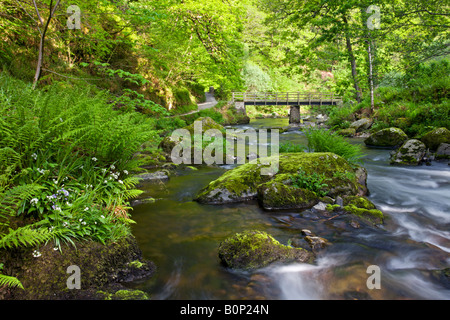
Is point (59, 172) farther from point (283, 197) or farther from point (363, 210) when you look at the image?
point (363, 210)

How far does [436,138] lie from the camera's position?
10586mm

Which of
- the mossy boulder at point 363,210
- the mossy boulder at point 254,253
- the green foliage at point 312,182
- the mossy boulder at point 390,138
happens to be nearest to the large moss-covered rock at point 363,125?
the mossy boulder at point 390,138

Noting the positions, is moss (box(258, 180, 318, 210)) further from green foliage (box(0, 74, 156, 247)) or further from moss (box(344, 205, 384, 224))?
green foliage (box(0, 74, 156, 247))

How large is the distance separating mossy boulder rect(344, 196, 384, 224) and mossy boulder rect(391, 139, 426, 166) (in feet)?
17.0

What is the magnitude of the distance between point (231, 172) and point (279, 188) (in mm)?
1535

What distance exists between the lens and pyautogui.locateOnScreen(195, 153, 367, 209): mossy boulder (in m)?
5.58

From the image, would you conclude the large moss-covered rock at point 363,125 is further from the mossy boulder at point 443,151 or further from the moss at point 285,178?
the moss at point 285,178

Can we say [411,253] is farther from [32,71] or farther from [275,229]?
[32,71]

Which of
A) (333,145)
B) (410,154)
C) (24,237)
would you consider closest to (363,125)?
(410,154)

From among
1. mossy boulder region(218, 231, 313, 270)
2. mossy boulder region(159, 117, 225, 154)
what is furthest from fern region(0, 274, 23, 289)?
mossy boulder region(159, 117, 225, 154)

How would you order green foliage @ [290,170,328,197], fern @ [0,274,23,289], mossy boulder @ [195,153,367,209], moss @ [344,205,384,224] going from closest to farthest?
fern @ [0,274,23,289], moss @ [344,205,384,224], mossy boulder @ [195,153,367,209], green foliage @ [290,170,328,197]

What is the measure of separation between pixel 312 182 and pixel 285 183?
22.7 inches

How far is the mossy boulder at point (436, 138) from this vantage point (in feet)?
34.2

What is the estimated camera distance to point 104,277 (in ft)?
9.55
